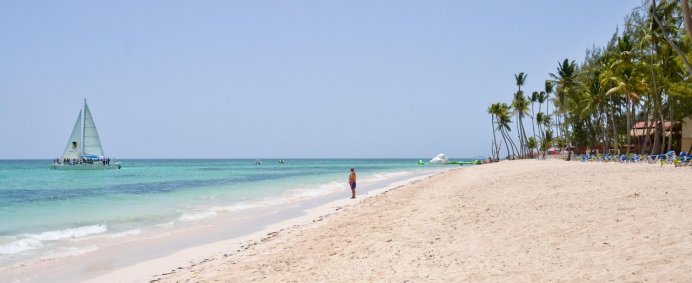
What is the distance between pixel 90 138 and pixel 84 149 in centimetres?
186

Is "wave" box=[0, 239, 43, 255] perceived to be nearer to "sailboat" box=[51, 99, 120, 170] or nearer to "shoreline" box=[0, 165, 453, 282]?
"shoreline" box=[0, 165, 453, 282]

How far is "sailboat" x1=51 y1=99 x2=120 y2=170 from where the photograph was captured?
68.8 meters

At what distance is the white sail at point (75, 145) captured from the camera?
68500 millimetres

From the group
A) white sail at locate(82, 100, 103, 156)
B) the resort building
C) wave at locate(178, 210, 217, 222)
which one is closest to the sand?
wave at locate(178, 210, 217, 222)

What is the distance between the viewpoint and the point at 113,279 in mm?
8875

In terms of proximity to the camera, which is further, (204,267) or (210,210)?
(210,210)

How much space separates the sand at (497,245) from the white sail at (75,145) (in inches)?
2581

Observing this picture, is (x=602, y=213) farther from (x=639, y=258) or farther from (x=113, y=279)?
(x=113, y=279)

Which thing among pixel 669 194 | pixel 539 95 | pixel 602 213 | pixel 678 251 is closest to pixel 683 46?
pixel 669 194

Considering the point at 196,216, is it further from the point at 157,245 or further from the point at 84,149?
the point at 84,149

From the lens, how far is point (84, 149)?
70.3m

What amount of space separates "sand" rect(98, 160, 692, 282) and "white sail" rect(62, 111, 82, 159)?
65549mm

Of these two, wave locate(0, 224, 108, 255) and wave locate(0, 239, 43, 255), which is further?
wave locate(0, 224, 108, 255)

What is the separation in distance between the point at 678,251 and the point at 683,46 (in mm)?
33850
